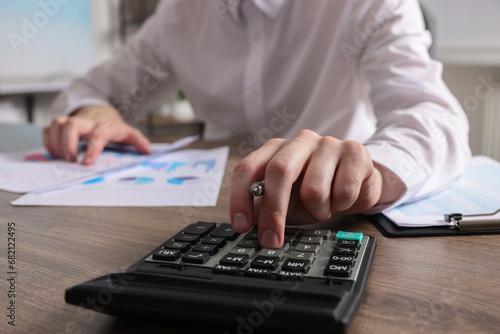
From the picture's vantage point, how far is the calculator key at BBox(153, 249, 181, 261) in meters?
0.32

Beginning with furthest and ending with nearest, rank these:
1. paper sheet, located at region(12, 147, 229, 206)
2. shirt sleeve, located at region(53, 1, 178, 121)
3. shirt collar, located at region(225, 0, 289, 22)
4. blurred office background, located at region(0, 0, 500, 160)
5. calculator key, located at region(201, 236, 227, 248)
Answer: blurred office background, located at region(0, 0, 500, 160) < shirt sleeve, located at region(53, 1, 178, 121) < shirt collar, located at region(225, 0, 289, 22) < paper sheet, located at region(12, 147, 229, 206) < calculator key, located at region(201, 236, 227, 248)

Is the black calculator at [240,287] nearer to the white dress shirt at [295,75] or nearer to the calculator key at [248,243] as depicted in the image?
the calculator key at [248,243]

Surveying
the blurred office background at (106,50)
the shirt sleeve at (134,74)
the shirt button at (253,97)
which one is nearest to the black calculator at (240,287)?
the shirt button at (253,97)

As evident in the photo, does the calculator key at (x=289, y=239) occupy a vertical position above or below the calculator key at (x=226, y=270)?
below

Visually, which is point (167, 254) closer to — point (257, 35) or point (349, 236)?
point (349, 236)

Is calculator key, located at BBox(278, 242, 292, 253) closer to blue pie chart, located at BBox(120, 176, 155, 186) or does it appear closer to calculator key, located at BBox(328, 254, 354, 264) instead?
calculator key, located at BBox(328, 254, 354, 264)

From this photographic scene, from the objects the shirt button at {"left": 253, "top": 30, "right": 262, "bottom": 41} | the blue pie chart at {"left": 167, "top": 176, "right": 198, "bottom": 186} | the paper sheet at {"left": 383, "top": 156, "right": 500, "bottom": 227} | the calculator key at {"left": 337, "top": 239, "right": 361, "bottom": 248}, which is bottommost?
the blue pie chart at {"left": 167, "top": 176, "right": 198, "bottom": 186}

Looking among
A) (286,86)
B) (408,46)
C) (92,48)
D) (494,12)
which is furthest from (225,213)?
(92,48)

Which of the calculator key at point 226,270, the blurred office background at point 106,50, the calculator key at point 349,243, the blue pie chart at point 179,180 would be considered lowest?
the blurred office background at point 106,50

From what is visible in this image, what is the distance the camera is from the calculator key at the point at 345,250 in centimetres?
32

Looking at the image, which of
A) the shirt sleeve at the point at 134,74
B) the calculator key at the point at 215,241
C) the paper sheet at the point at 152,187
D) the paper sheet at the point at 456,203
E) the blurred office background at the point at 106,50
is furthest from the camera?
the blurred office background at the point at 106,50

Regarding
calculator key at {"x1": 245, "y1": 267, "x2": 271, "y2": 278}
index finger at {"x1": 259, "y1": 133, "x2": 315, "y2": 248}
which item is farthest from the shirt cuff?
calculator key at {"x1": 245, "y1": 267, "x2": 271, "y2": 278}

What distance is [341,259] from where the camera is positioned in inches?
12.2

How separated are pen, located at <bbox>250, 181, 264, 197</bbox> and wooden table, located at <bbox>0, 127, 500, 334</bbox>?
100 millimetres
